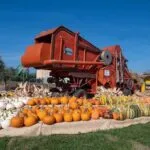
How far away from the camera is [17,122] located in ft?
25.9

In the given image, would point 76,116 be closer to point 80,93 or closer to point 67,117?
point 67,117

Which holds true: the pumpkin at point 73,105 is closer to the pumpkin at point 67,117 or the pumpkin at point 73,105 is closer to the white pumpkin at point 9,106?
the pumpkin at point 67,117

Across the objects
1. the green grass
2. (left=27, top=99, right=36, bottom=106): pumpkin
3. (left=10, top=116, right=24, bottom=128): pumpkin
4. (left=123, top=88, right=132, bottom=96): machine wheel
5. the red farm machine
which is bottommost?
the green grass

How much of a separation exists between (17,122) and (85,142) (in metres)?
1.78

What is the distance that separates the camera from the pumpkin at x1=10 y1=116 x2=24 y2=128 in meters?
7.89

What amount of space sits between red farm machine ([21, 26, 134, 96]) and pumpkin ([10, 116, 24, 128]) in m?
5.36

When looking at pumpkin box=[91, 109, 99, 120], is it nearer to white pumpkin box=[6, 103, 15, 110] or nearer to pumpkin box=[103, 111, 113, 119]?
pumpkin box=[103, 111, 113, 119]

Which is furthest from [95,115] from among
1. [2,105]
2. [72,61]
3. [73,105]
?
[72,61]

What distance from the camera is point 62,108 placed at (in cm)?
948

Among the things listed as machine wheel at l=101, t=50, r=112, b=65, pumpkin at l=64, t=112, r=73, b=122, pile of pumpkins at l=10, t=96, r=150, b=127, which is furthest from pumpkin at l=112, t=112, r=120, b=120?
machine wheel at l=101, t=50, r=112, b=65

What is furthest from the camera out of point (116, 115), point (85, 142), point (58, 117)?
point (116, 115)

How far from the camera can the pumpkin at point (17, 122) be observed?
7895mm

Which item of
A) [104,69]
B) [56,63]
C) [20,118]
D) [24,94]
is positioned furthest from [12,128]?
[104,69]

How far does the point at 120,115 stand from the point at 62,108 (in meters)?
1.66
